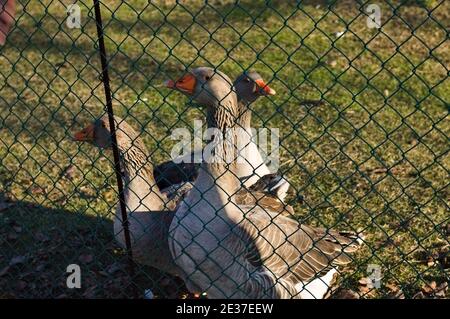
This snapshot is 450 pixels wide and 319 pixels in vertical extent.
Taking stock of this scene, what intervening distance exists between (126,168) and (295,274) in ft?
3.91

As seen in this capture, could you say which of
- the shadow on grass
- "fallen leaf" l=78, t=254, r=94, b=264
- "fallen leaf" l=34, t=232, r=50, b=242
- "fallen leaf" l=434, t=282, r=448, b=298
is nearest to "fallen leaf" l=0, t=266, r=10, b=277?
the shadow on grass

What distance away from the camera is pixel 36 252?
4.31 m

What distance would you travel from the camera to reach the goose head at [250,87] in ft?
16.0

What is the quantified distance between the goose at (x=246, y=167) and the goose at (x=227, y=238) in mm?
620

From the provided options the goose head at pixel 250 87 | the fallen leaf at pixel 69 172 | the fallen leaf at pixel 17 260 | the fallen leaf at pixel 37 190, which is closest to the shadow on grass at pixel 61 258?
the fallen leaf at pixel 17 260

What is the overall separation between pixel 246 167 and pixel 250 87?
651 millimetres

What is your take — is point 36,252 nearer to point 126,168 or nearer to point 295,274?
point 126,168

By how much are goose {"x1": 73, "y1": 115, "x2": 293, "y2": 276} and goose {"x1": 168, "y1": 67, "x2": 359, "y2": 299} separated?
0.63 feet

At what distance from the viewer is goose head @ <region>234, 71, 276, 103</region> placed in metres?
4.88

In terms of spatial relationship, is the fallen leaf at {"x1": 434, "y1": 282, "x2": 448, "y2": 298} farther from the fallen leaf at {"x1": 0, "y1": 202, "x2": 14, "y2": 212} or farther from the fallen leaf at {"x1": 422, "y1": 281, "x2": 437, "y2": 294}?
the fallen leaf at {"x1": 0, "y1": 202, "x2": 14, "y2": 212}

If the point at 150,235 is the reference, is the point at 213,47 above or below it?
above

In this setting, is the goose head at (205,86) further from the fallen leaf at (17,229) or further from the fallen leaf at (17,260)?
the fallen leaf at (17,229)
